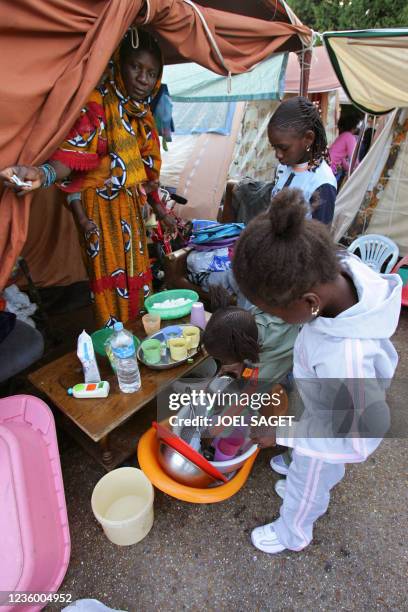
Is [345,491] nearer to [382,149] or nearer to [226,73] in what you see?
[226,73]

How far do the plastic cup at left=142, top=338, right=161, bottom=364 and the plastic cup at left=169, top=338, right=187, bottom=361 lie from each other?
0.07 meters

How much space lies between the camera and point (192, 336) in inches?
77.6

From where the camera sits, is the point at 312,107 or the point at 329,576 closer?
the point at 329,576

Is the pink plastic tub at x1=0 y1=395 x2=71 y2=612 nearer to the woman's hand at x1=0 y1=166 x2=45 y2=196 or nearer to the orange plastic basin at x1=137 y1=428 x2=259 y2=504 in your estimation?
the orange plastic basin at x1=137 y1=428 x2=259 y2=504

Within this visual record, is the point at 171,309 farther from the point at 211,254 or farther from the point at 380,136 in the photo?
the point at 380,136

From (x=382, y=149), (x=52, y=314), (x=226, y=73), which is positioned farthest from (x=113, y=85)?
(x=382, y=149)

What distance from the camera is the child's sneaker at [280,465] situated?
184 cm

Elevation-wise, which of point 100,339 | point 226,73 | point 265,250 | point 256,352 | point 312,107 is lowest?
point 100,339

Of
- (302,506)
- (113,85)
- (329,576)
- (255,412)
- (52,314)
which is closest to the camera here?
(302,506)

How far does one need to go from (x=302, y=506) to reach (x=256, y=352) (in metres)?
0.65

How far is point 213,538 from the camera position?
160 cm

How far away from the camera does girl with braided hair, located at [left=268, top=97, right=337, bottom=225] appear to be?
184 cm

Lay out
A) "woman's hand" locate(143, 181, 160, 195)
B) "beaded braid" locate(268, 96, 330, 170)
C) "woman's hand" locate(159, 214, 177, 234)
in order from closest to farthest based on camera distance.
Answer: "beaded braid" locate(268, 96, 330, 170), "woman's hand" locate(143, 181, 160, 195), "woman's hand" locate(159, 214, 177, 234)

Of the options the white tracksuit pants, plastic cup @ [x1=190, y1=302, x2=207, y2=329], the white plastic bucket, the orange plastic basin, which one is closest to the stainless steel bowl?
the orange plastic basin
